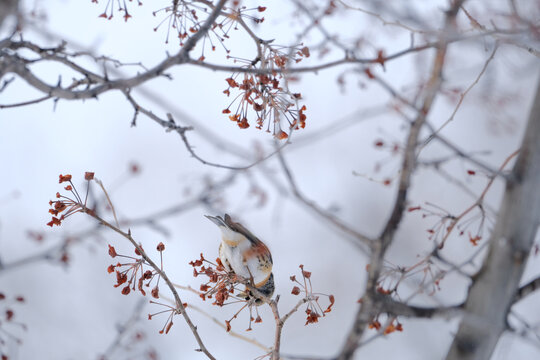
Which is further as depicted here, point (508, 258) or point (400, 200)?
point (508, 258)

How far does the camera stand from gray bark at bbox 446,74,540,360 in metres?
1.23

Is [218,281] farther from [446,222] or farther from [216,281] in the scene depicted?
[446,222]

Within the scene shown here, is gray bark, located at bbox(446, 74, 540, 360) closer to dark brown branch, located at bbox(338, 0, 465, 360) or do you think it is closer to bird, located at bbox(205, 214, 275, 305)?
dark brown branch, located at bbox(338, 0, 465, 360)

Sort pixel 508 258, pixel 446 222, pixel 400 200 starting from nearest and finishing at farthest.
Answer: pixel 400 200, pixel 508 258, pixel 446 222

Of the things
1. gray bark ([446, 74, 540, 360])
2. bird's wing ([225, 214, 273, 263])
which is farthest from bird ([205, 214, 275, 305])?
gray bark ([446, 74, 540, 360])

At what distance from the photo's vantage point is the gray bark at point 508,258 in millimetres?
1227

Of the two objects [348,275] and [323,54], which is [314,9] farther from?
[348,275]

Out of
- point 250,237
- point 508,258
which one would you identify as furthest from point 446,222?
point 250,237

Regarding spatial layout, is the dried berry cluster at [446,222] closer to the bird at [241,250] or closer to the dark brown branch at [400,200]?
the dark brown branch at [400,200]

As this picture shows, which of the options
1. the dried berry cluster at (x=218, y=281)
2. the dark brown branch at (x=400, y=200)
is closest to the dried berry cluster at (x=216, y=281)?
the dried berry cluster at (x=218, y=281)

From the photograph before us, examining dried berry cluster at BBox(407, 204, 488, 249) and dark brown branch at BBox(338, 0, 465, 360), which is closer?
dark brown branch at BBox(338, 0, 465, 360)

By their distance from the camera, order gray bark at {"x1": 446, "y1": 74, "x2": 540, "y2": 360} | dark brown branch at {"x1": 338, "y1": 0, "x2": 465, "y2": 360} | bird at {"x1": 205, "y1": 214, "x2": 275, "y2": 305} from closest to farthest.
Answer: dark brown branch at {"x1": 338, "y1": 0, "x2": 465, "y2": 360} → gray bark at {"x1": 446, "y1": 74, "x2": 540, "y2": 360} → bird at {"x1": 205, "y1": 214, "x2": 275, "y2": 305}

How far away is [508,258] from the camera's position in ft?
4.10

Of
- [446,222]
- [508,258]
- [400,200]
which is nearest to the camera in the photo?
[400,200]
